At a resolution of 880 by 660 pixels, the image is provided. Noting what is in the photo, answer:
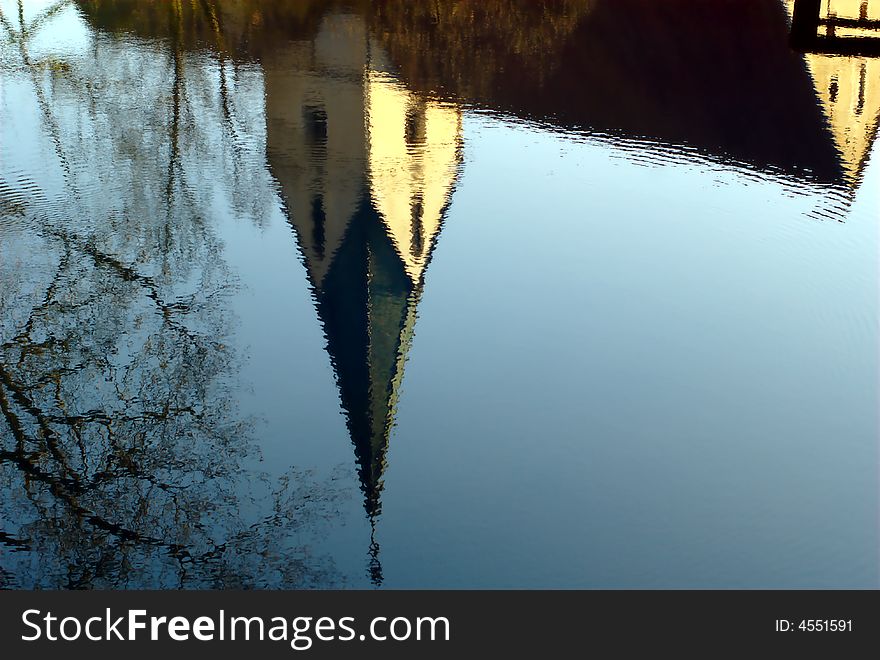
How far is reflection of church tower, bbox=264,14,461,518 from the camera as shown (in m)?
18.0

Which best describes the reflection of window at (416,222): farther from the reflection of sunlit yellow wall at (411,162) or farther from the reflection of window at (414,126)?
the reflection of window at (414,126)

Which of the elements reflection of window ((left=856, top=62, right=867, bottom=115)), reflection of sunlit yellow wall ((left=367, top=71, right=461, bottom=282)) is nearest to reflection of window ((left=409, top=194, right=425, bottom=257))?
reflection of sunlit yellow wall ((left=367, top=71, right=461, bottom=282))

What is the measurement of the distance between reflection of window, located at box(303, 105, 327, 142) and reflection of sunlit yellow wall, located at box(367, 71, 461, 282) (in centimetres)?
145

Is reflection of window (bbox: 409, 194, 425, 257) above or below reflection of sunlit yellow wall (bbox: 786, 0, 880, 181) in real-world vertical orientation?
below

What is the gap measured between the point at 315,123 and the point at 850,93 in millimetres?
20647

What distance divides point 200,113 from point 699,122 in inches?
582

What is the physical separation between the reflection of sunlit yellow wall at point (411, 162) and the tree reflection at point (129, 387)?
3545 mm

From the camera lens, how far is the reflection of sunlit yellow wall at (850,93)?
33.6m

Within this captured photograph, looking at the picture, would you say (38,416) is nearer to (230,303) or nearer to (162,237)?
(230,303)

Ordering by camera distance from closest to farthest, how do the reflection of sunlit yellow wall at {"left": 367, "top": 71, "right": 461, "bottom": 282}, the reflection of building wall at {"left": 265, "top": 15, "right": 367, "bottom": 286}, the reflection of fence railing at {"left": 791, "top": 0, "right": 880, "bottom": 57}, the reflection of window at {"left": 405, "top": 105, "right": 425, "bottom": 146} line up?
1. the reflection of fence railing at {"left": 791, "top": 0, "right": 880, "bottom": 57}
2. the reflection of building wall at {"left": 265, "top": 15, "right": 367, "bottom": 286}
3. the reflection of sunlit yellow wall at {"left": 367, "top": 71, "right": 461, "bottom": 282}
4. the reflection of window at {"left": 405, "top": 105, "right": 425, "bottom": 146}

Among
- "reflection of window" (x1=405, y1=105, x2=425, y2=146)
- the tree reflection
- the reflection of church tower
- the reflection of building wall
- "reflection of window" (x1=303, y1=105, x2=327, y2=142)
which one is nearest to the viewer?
the tree reflection

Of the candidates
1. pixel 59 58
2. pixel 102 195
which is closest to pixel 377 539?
pixel 102 195

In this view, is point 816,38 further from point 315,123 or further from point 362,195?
point 315,123

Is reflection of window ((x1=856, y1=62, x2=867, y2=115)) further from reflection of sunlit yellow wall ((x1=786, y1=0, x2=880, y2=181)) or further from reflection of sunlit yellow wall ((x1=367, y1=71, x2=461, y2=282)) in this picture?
reflection of sunlit yellow wall ((x1=367, y1=71, x2=461, y2=282))
